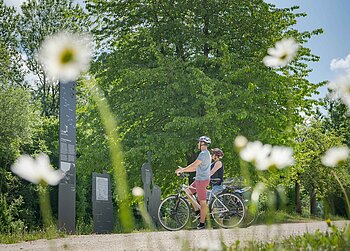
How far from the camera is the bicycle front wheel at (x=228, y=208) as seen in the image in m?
12.3

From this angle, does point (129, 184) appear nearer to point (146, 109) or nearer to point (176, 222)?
point (146, 109)

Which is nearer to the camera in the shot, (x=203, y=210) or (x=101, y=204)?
(x=203, y=210)

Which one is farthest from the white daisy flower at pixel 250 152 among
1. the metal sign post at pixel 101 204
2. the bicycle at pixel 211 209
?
the metal sign post at pixel 101 204

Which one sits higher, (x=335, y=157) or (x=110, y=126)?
(x=110, y=126)

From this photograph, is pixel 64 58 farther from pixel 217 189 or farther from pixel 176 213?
pixel 217 189

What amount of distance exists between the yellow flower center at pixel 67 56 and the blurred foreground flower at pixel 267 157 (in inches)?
35.7

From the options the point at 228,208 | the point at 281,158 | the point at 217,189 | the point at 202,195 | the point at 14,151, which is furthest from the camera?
the point at 14,151

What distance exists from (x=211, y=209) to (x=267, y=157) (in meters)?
10.1

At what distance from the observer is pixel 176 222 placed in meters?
12.7

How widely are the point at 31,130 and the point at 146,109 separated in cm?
489

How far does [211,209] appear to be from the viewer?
12.4 m

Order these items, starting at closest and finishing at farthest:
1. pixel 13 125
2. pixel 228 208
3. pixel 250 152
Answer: pixel 250 152 < pixel 228 208 < pixel 13 125

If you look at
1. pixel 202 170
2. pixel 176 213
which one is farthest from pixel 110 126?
pixel 202 170

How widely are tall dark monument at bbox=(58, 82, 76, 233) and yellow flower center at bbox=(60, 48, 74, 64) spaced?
12038 millimetres
